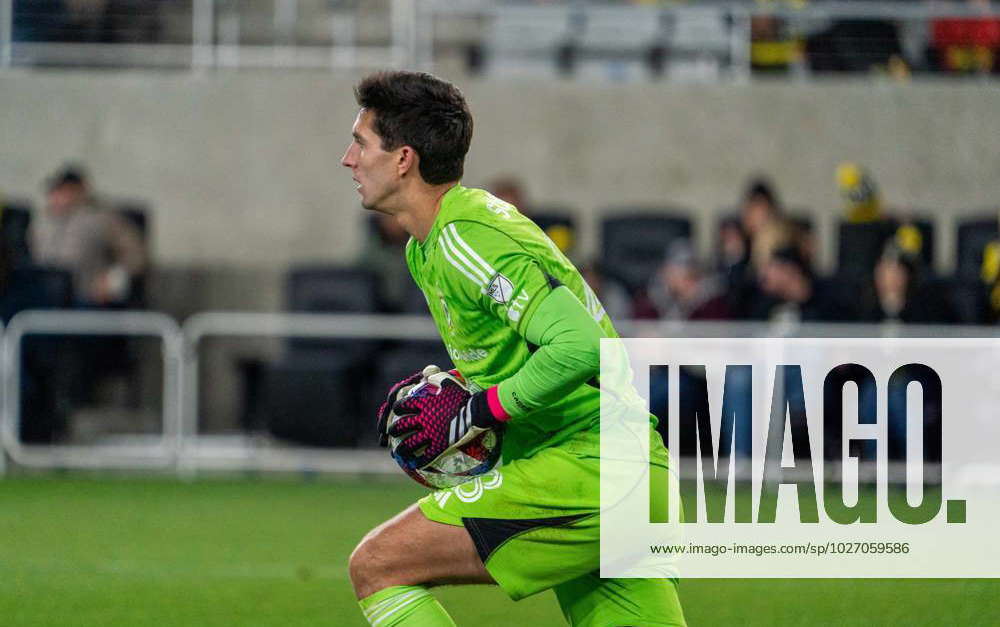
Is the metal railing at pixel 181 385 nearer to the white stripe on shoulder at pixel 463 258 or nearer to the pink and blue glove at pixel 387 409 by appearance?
the pink and blue glove at pixel 387 409

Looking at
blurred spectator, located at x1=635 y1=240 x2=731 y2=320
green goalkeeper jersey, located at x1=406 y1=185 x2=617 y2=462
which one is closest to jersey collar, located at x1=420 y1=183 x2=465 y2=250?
green goalkeeper jersey, located at x1=406 y1=185 x2=617 y2=462

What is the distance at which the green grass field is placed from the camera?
8234mm

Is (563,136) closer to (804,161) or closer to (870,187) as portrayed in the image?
(804,161)

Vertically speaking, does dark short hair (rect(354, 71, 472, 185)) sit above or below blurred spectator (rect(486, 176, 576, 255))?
above

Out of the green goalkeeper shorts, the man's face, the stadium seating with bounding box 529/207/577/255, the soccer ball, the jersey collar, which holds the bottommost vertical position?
the green goalkeeper shorts

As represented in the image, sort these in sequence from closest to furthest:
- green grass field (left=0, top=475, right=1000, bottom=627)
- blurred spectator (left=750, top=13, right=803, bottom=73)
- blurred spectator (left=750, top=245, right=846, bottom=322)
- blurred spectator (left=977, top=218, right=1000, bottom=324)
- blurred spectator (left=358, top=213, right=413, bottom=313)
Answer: green grass field (left=0, top=475, right=1000, bottom=627) → blurred spectator (left=977, top=218, right=1000, bottom=324) → blurred spectator (left=750, top=245, right=846, bottom=322) → blurred spectator (left=358, top=213, right=413, bottom=313) → blurred spectator (left=750, top=13, right=803, bottom=73)

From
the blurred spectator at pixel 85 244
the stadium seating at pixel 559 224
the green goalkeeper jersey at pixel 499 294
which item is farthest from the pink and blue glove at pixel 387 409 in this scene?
the blurred spectator at pixel 85 244

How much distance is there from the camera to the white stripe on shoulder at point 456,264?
491 cm

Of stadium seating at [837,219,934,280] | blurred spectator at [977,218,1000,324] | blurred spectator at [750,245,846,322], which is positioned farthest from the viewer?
stadium seating at [837,219,934,280]

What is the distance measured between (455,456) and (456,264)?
0.55 metres

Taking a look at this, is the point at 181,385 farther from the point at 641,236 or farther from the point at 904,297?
the point at 904,297

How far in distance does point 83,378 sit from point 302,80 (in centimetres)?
441

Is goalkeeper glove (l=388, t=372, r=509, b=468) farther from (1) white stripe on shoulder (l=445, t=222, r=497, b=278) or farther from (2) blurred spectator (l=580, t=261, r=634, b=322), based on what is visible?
(2) blurred spectator (l=580, t=261, r=634, b=322)

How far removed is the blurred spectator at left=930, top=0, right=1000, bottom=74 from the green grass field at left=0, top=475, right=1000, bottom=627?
753cm
